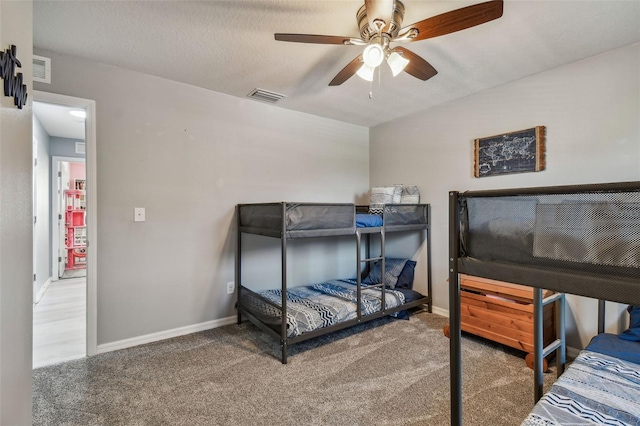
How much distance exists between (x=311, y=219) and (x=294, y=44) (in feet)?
4.32

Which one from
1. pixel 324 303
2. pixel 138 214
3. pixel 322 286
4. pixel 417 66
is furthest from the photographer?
pixel 322 286

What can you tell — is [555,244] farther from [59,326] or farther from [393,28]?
[59,326]

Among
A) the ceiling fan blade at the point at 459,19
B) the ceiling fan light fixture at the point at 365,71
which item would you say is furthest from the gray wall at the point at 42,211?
the ceiling fan blade at the point at 459,19

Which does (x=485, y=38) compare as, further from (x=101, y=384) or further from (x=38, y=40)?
(x=101, y=384)

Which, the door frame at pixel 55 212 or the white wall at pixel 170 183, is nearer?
the white wall at pixel 170 183

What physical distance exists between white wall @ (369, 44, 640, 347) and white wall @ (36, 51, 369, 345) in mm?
1654

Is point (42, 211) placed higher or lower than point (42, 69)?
lower

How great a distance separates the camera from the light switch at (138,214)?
2.56 m

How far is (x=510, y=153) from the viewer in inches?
107

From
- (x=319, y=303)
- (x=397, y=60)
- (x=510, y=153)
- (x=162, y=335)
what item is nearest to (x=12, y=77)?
(x=397, y=60)

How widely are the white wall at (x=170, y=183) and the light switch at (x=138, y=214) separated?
30 mm

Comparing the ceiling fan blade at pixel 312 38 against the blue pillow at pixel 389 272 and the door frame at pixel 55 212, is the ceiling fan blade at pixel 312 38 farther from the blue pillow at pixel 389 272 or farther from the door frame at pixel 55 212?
the door frame at pixel 55 212

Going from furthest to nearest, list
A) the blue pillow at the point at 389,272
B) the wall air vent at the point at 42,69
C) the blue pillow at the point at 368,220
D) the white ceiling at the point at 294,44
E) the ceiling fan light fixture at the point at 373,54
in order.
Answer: the blue pillow at the point at 389,272
the blue pillow at the point at 368,220
the wall air vent at the point at 42,69
the white ceiling at the point at 294,44
the ceiling fan light fixture at the point at 373,54

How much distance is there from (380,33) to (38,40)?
2.34 metres
